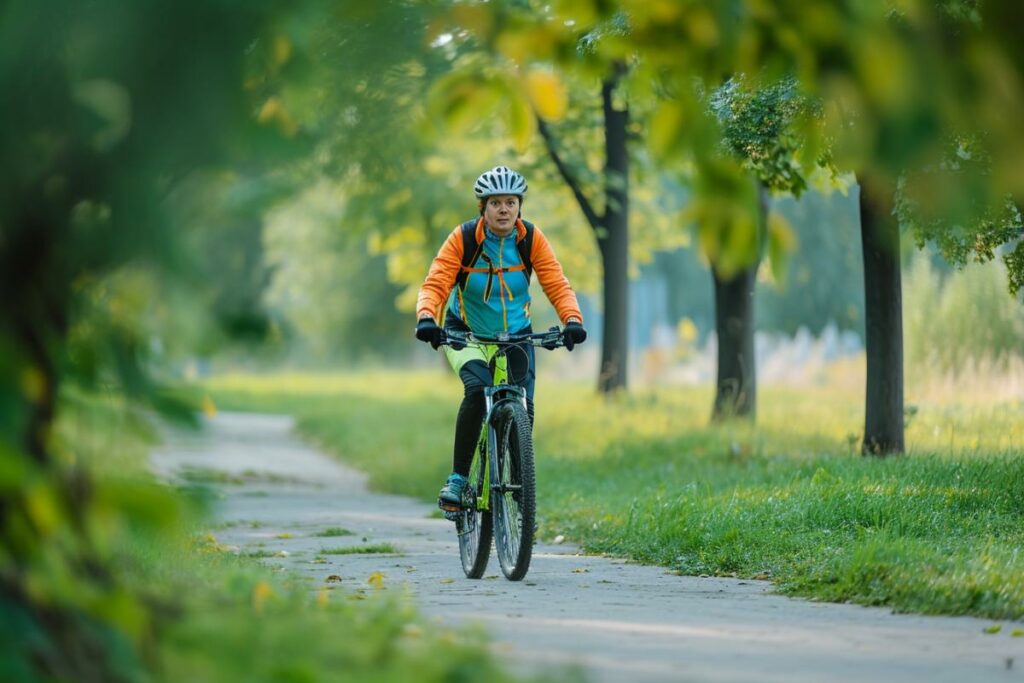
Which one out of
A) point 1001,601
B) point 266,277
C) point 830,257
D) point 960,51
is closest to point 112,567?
point 266,277

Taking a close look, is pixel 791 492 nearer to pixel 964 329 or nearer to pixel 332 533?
pixel 332 533

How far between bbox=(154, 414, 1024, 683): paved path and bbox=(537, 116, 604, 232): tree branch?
11.1 metres

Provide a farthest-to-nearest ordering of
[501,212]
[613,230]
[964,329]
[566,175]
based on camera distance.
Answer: [964,329], [613,230], [566,175], [501,212]

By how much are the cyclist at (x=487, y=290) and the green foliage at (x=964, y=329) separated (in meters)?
15.3

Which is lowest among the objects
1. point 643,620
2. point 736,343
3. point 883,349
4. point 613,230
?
point 643,620

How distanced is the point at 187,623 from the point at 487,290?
4955 millimetres

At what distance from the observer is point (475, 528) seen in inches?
367

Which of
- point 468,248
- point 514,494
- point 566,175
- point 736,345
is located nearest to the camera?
point 514,494

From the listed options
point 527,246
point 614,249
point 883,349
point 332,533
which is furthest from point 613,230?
point 527,246

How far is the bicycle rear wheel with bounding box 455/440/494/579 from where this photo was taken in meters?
9.13

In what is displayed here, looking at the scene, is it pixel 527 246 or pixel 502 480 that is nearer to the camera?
pixel 502 480

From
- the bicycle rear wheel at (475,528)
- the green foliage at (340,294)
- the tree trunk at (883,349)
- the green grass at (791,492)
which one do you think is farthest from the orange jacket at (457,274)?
the green foliage at (340,294)

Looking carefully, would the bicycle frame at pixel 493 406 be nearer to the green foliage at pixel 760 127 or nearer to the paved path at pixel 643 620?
the paved path at pixel 643 620

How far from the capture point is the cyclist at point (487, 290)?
9258 mm
